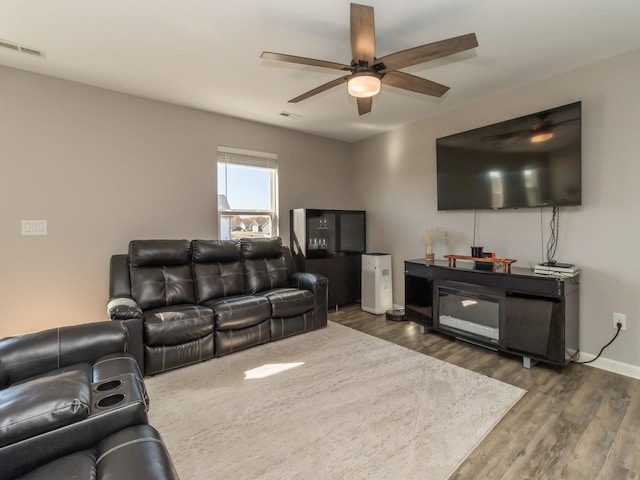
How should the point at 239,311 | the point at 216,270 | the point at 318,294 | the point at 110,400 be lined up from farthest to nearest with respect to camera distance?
the point at 318,294, the point at 216,270, the point at 239,311, the point at 110,400

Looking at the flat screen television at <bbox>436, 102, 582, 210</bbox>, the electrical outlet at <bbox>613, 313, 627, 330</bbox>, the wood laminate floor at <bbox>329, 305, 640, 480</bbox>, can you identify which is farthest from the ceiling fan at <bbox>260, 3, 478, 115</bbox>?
the electrical outlet at <bbox>613, 313, 627, 330</bbox>

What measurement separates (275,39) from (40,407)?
2.53m

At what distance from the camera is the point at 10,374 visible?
61.3 inches

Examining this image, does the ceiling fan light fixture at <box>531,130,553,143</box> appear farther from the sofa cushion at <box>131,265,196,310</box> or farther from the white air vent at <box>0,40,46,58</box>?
the white air vent at <box>0,40,46,58</box>

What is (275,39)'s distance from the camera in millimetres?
2291

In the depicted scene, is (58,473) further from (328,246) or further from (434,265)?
(328,246)

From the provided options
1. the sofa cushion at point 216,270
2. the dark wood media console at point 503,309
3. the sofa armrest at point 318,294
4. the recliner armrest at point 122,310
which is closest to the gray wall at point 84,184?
the sofa cushion at point 216,270

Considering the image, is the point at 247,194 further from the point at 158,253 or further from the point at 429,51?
the point at 429,51

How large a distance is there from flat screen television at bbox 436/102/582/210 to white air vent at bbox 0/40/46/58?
3948mm

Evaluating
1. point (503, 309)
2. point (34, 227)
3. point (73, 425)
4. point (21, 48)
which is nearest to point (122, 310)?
point (34, 227)

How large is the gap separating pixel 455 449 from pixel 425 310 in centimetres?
186

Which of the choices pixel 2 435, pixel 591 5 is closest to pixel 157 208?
pixel 2 435

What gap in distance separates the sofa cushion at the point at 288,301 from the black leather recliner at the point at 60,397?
155cm

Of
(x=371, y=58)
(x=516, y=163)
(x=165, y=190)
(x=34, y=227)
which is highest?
(x=371, y=58)
